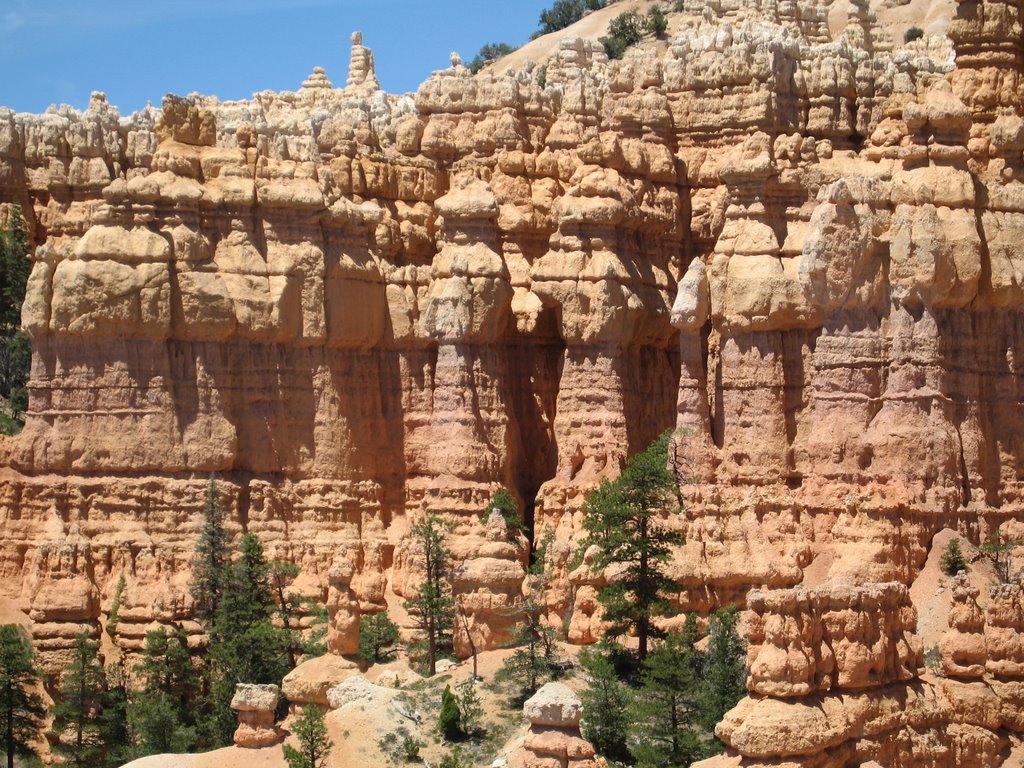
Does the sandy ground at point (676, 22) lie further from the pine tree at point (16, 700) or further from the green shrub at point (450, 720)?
the pine tree at point (16, 700)

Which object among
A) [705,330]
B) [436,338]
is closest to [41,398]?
[436,338]

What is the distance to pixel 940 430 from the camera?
5628cm

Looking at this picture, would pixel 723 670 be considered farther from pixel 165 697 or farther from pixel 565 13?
pixel 565 13

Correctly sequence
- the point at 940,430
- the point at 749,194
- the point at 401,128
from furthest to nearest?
the point at 401,128
the point at 749,194
the point at 940,430

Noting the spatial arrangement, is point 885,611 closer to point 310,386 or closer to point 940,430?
point 940,430

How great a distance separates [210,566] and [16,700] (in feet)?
16.3

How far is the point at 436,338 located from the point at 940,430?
40.9ft

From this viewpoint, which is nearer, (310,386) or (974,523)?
(974,523)

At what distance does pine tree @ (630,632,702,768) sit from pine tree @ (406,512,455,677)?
5510mm

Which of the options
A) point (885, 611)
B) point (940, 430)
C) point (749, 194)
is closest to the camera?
point (885, 611)

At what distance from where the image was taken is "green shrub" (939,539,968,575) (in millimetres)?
55375

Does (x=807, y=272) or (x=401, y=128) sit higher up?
(x=401, y=128)

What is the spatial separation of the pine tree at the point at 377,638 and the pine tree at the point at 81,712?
5.56 m

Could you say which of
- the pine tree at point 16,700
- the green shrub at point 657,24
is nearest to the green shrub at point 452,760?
the pine tree at point 16,700
